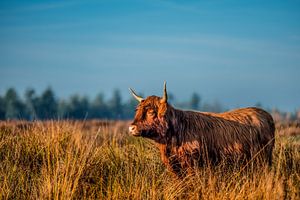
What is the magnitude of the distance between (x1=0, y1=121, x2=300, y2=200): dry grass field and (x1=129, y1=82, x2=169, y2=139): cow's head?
20.6 inches

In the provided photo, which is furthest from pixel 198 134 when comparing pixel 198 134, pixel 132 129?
pixel 132 129

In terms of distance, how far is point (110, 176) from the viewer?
787cm

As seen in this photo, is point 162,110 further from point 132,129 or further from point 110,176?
point 110,176

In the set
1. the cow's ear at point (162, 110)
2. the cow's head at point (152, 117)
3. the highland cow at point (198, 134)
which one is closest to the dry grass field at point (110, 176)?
the highland cow at point (198, 134)

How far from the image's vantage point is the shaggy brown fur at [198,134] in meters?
8.45

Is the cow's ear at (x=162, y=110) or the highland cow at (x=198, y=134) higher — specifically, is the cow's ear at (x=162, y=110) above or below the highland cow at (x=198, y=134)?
above

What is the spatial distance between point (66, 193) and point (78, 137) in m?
2.68

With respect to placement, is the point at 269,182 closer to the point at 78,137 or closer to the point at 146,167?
the point at 146,167

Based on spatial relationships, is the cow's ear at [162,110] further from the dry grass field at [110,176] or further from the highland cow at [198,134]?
the dry grass field at [110,176]

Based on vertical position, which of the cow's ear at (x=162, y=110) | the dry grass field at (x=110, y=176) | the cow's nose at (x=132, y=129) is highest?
the cow's ear at (x=162, y=110)

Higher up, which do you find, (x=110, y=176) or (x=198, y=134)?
(x=198, y=134)

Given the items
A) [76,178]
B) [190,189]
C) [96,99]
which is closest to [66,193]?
[76,178]

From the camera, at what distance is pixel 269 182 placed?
6859 mm

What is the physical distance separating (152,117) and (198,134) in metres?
0.79
